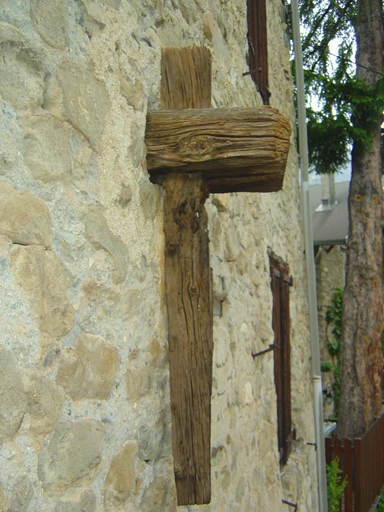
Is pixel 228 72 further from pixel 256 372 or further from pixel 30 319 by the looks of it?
pixel 30 319

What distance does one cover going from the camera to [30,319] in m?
1.07

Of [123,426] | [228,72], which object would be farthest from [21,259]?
[228,72]

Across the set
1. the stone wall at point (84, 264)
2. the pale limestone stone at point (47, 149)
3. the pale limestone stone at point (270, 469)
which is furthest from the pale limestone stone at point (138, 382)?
the pale limestone stone at point (270, 469)

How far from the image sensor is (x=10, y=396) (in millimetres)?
997

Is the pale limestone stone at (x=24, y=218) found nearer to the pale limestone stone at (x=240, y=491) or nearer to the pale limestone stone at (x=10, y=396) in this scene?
the pale limestone stone at (x=10, y=396)

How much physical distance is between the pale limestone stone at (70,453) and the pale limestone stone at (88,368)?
7cm

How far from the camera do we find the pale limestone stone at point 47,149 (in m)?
1.11

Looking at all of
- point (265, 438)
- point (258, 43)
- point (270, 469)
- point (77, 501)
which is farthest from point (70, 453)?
point (258, 43)

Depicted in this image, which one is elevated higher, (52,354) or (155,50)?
(155,50)

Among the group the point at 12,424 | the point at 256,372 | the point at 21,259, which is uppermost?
the point at 21,259

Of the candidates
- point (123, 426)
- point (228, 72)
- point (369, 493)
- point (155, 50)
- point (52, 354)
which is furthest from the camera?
point (369, 493)

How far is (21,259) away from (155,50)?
3.32ft

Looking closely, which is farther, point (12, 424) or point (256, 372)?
point (256, 372)

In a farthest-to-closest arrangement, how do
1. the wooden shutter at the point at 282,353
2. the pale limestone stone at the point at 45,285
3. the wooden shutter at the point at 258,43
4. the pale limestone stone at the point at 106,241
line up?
the wooden shutter at the point at 282,353 → the wooden shutter at the point at 258,43 → the pale limestone stone at the point at 106,241 → the pale limestone stone at the point at 45,285
